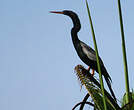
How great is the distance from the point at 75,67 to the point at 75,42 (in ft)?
9.41

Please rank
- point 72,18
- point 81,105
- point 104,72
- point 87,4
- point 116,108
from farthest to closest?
point 72,18 → point 104,72 → point 81,105 → point 116,108 → point 87,4

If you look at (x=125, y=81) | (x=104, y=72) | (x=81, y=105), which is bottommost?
(x=104, y=72)

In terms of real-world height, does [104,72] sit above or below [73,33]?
below

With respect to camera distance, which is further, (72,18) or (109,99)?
(72,18)

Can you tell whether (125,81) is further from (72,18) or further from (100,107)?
(72,18)

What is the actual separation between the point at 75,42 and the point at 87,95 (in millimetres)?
3090

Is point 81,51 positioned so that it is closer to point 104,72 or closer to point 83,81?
point 104,72

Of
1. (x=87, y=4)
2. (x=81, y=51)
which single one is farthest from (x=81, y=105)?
(x=81, y=51)

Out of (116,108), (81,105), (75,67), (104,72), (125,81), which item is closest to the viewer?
(125,81)

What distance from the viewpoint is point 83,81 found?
1997mm

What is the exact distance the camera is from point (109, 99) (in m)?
1.76

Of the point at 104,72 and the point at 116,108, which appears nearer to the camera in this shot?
the point at 116,108

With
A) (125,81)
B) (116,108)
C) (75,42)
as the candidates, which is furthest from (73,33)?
(125,81)

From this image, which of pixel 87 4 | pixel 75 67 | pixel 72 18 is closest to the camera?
pixel 87 4
